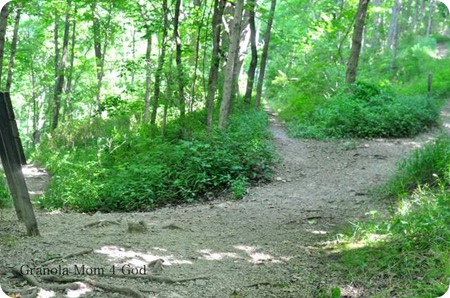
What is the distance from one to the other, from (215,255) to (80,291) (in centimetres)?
200

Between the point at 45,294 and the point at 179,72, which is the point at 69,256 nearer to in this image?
the point at 45,294

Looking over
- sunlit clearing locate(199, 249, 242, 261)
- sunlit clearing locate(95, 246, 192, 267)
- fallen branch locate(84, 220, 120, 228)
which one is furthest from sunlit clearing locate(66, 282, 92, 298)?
fallen branch locate(84, 220, 120, 228)

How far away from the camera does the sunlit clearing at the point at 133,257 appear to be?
4.69 m

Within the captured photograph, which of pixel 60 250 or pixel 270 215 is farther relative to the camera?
pixel 270 215

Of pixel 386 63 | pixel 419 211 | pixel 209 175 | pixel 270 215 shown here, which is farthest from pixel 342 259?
pixel 386 63

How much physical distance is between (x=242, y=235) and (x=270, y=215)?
1.22 metres

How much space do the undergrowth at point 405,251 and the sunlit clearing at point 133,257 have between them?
1.92m

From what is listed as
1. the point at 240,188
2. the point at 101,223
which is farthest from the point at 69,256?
the point at 240,188

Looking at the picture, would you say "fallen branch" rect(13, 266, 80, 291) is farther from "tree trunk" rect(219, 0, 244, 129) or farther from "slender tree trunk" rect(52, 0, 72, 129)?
"slender tree trunk" rect(52, 0, 72, 129)

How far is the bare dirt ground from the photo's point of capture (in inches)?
167

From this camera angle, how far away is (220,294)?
4.31m

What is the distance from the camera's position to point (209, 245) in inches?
231

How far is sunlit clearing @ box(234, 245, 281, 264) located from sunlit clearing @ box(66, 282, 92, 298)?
2135 mm

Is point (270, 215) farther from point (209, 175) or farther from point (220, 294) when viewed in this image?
point (220, 294)
